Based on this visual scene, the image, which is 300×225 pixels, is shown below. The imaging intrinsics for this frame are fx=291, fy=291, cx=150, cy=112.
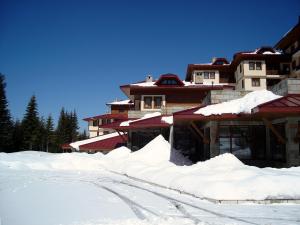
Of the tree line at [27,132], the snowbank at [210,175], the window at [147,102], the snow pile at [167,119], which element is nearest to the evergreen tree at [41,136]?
the tree line at [27,132]

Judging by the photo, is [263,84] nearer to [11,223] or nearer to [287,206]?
[287,206]

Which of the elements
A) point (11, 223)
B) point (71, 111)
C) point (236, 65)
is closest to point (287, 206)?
point (11, 223)

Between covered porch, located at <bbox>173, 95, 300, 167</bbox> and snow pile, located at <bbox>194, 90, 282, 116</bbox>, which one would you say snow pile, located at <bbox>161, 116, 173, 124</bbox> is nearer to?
covered porch, located at <bbox>173, 95, 300, 167</bbox>

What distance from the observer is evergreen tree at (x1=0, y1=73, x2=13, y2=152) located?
158 ft

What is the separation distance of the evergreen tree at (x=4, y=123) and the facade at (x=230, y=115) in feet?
48.9

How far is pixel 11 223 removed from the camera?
657 cm

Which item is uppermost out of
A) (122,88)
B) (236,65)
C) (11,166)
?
(236,65)

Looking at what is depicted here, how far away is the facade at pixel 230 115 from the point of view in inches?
559

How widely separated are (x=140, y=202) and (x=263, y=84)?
38676 mm

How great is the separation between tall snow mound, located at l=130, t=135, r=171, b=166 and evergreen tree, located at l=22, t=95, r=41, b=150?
37.2 meters

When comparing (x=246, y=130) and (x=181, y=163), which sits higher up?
(x=246, y=130)

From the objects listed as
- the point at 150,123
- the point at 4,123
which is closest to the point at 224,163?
the point at 150,123

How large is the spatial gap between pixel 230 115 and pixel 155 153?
7903 millimetres

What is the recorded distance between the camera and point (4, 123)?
48562 millimetres
